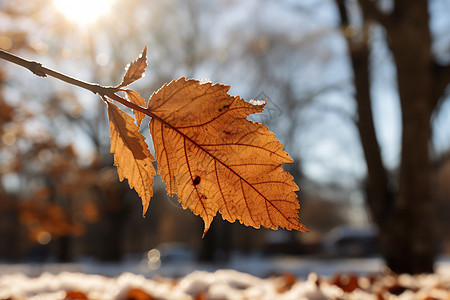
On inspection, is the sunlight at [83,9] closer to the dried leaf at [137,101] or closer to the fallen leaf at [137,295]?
the fallen leaf at [137,295]

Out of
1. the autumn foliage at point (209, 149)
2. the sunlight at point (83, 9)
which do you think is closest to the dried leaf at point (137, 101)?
the autumn foliage at point (209, 149)

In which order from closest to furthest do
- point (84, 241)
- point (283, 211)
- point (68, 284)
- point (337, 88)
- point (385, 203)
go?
1. point (283, 211)
2. point (68, 284)
3. point (385, 203)
4. point (337, 88)
5. point (84, 241)

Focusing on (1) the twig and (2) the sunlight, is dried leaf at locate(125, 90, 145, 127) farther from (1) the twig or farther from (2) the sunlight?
(2) the sunlight

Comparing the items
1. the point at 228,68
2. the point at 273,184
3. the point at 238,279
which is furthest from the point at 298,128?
the point at 273,184

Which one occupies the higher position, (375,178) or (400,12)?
(400,12)

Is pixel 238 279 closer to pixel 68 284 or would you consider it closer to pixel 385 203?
pixel 68 284

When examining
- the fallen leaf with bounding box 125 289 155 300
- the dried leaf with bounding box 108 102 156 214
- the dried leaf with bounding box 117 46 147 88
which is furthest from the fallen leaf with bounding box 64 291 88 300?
A: the dried leaf with bounding box 117 46 147 88
